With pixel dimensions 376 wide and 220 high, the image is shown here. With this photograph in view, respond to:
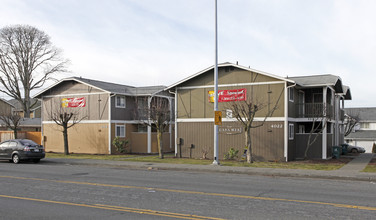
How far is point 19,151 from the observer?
2217 centimetres

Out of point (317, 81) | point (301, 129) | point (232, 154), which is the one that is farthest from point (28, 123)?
point (317, 81)

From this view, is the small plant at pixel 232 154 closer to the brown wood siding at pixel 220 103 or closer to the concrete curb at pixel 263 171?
the brown wood siding at pixel 220 103

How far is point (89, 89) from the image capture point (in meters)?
30.7

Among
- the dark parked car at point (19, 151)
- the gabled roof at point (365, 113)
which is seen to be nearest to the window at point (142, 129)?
the dark parked car at point (19, 151)

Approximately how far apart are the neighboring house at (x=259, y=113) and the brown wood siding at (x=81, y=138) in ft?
24.8

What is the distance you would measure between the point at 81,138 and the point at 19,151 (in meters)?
8.91

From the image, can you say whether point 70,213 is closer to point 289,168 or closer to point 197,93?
point 289,168

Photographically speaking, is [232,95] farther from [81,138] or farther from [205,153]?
[81,138]

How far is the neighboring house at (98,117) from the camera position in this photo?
29844mm

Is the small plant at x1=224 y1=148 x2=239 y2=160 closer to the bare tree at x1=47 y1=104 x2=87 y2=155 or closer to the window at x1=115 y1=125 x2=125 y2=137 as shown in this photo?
the window at x1=115 y1=125 x2=125 y2=137

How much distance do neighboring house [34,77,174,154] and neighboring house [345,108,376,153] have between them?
33.0 metres

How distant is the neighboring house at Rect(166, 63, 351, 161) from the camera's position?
23.0 meters

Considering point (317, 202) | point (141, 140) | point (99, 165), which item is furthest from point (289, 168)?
point (141, 140)

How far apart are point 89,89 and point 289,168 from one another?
18.7 meters
